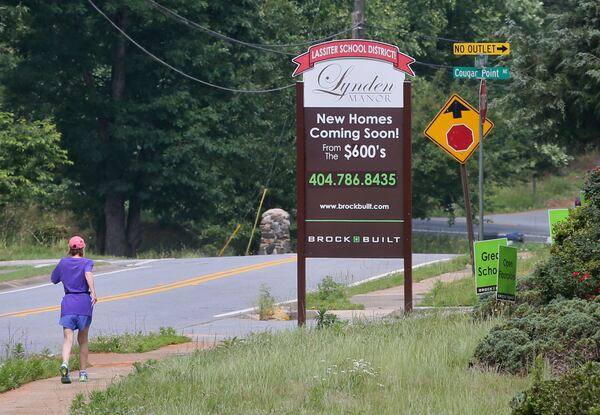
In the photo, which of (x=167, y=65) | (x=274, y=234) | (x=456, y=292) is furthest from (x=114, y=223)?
(x=456, y=292)

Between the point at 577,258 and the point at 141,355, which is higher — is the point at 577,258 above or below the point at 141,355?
above

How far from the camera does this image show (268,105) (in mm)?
45031

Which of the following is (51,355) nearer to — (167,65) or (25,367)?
(25,367)

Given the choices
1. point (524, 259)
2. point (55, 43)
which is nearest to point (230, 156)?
point (55, 43)

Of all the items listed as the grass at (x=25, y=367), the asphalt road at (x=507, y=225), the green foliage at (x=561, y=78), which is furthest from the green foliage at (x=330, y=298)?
the asphalt road at (x=507, y=225)

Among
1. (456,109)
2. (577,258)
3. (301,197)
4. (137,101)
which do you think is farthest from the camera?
(137,101)

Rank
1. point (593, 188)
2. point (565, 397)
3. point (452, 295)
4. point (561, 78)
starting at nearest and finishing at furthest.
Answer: point (565, 397) < point (593, 188) < point (452, 295) < point (561, 78)

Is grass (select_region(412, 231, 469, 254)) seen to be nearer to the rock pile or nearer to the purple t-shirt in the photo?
the rock pile

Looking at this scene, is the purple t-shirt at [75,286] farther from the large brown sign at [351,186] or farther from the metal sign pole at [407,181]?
the metal sign pole at [407,181]

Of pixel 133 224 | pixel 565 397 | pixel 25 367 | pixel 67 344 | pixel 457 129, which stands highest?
pixel 457 129

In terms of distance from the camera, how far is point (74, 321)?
13094 mm

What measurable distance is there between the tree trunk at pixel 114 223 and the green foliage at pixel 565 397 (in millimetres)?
33663

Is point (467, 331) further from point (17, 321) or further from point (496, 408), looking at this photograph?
point (17, 321)

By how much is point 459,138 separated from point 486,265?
25.9 feet
